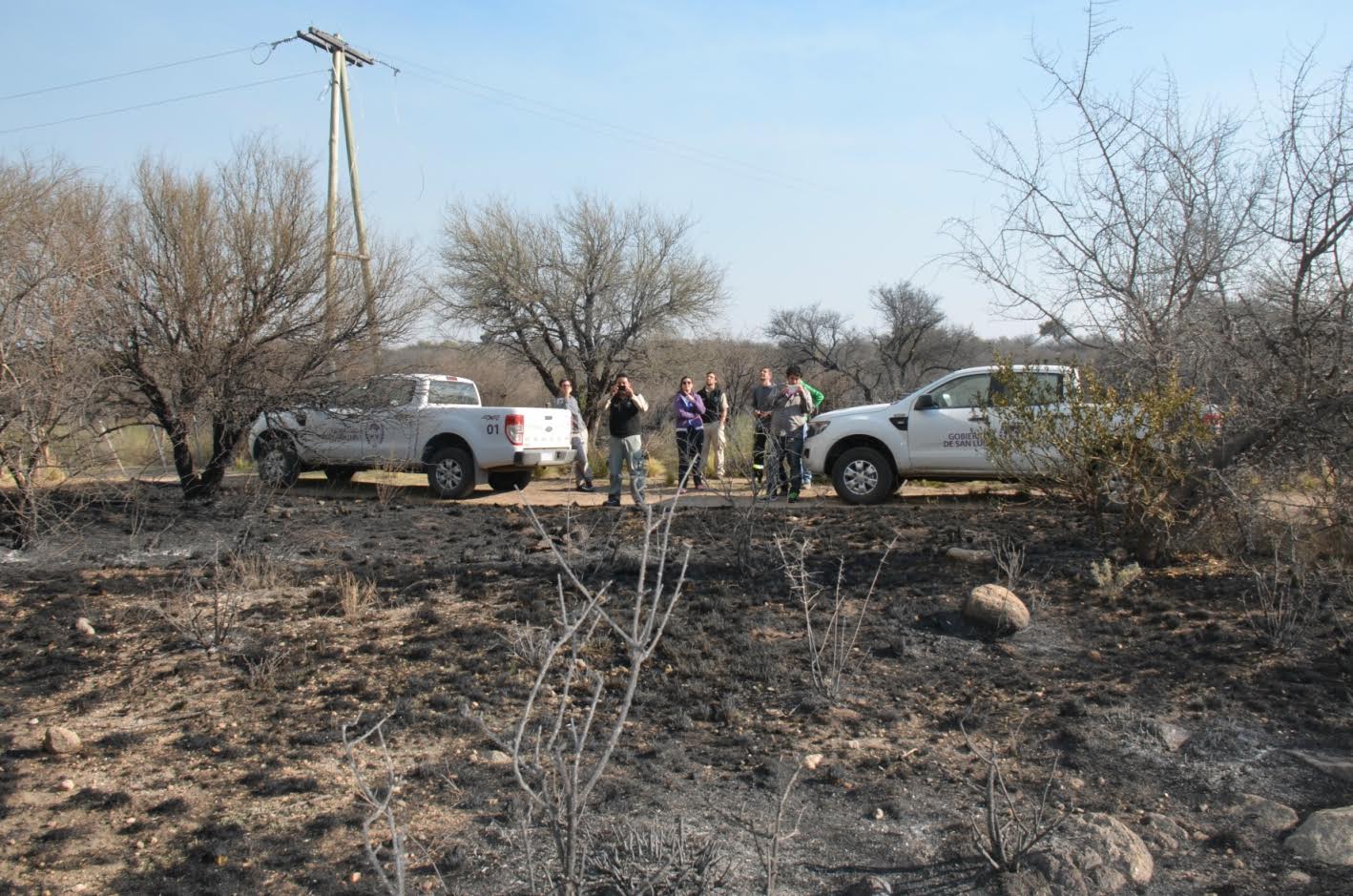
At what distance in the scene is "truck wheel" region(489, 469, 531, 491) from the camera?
46.2 ft

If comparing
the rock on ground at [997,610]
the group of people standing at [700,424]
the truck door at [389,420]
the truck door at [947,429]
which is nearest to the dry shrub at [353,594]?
the rock on ground at [997,610]

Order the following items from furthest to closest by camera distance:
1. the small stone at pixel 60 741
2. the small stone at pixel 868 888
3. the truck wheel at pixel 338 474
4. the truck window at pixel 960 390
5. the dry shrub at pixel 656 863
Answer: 1. the truck wheel at pixel 338 474
2. the truck window at pixel 960 390
3. the small stone at pixel 60 741
4. the small stone at pixel 868 888
5. the dry shrub at pixel 656 863

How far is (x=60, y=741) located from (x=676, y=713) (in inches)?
105

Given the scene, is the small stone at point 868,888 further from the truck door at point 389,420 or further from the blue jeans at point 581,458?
the blue jeans at point 581,458

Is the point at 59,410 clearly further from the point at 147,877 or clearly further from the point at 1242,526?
the point at 1242,526

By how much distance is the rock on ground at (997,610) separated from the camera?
6.07 meters

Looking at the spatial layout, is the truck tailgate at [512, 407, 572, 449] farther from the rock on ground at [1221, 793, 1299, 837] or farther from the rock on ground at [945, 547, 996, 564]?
the rock on ground at [1221, 793, 1299, 837]

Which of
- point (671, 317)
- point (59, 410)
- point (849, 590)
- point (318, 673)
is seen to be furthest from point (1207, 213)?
point (671, 317)

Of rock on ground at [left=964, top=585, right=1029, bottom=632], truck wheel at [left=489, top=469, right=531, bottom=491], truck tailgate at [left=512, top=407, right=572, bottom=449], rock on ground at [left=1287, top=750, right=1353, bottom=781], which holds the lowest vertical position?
rock on ground at [left=1287, top=750, right=1353, bottom=781]

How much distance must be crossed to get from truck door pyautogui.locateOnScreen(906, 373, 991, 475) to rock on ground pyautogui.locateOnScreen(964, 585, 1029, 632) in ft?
18.5

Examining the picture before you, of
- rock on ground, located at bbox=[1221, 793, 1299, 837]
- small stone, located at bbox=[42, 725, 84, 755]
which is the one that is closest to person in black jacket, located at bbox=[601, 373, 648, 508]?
small stone, located at bbox=[42, 725, 84, 755]

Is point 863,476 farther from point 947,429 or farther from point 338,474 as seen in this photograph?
point 338,474

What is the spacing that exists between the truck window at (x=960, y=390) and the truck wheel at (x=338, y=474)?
7.30m

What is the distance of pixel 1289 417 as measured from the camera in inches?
258
